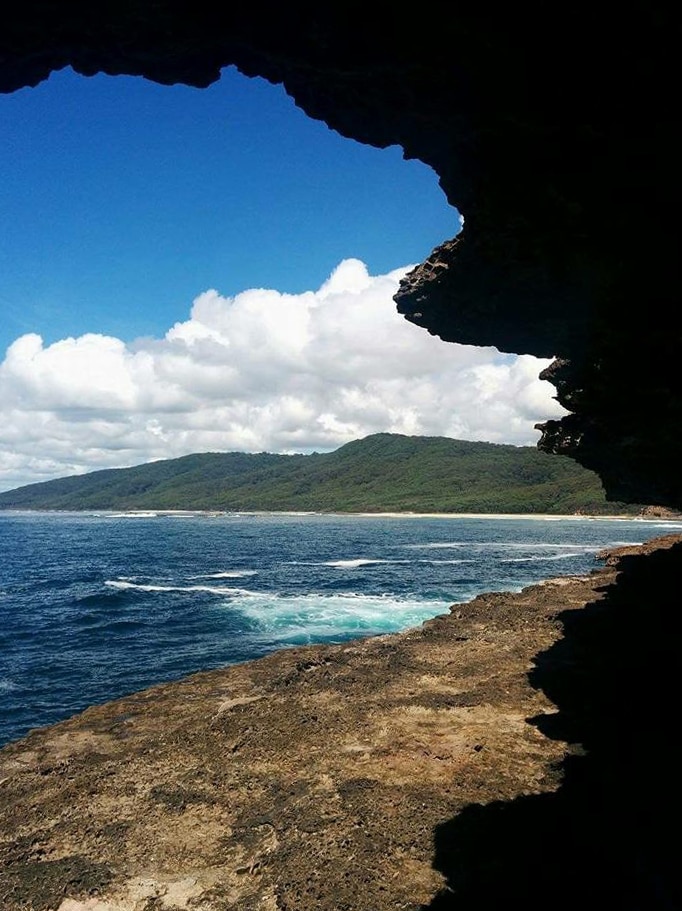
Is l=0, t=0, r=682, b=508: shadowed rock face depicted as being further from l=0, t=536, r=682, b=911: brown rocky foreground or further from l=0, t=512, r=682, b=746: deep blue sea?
l=0, t=512, r=682, b=746: deep blue sea

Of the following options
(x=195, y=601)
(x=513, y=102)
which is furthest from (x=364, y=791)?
(x=195, y=601)

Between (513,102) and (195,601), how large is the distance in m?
47.4

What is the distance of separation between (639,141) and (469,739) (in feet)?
47.7

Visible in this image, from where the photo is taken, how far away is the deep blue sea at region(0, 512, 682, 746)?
2938 centimetres

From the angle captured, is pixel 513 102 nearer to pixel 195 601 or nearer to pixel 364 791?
pixel 364 791

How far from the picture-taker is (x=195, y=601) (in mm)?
49969

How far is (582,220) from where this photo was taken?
13.2m

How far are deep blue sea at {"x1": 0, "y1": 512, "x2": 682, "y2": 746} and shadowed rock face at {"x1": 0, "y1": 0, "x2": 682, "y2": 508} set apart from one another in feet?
79.4

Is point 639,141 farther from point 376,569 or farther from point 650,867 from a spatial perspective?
point 376,569

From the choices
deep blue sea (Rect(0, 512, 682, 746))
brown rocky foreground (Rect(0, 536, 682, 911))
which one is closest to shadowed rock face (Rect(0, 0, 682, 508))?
brown rocky foreground (Rect(0, 536, 682, 911))

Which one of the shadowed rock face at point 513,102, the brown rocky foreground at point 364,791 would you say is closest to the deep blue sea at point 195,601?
the brown rocky foreground at point 364,791

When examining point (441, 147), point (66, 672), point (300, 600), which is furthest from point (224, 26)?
point (300, 600)

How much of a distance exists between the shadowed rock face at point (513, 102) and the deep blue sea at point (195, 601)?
24188 millimetres

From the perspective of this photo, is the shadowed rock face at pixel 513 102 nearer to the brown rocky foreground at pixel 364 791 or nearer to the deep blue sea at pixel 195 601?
the brown rocky foreground at pixel 364 791
